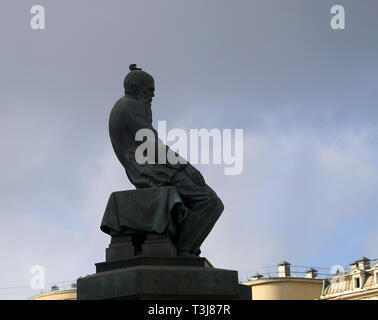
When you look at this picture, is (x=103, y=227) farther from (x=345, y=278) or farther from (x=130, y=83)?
(x=345, y=278)

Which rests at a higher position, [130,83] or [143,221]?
[130,83]

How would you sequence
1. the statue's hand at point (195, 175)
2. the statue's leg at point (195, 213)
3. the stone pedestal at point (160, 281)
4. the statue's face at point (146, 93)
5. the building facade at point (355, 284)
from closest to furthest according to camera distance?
the stone pedestal at point (160, 281)
the statue's leg at point (195, 213)
the statue's hand at point (195, 175)
the statue's face at point (146, 93)
the building facade at point (355, 284)

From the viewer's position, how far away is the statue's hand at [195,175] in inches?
504

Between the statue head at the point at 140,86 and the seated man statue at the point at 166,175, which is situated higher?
the statue head at the point at 140,86

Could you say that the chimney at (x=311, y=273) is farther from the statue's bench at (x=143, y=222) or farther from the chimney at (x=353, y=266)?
the statue's bench at (x=143, y=222)

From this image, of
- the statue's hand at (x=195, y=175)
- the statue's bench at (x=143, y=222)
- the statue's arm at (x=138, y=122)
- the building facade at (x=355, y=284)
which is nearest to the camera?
the statue's bench at (x=143, y=222)

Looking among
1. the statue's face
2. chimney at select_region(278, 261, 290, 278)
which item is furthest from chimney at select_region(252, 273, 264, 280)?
the statue's face

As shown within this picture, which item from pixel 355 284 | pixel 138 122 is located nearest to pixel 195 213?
pixel 138 122

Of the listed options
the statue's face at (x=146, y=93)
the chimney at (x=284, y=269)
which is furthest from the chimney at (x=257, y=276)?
the statue's face at (x=146, y=93)

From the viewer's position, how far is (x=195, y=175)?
12828mm

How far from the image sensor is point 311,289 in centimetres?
6306

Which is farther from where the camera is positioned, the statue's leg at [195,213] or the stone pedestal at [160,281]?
the statue's leg at [195,213]
